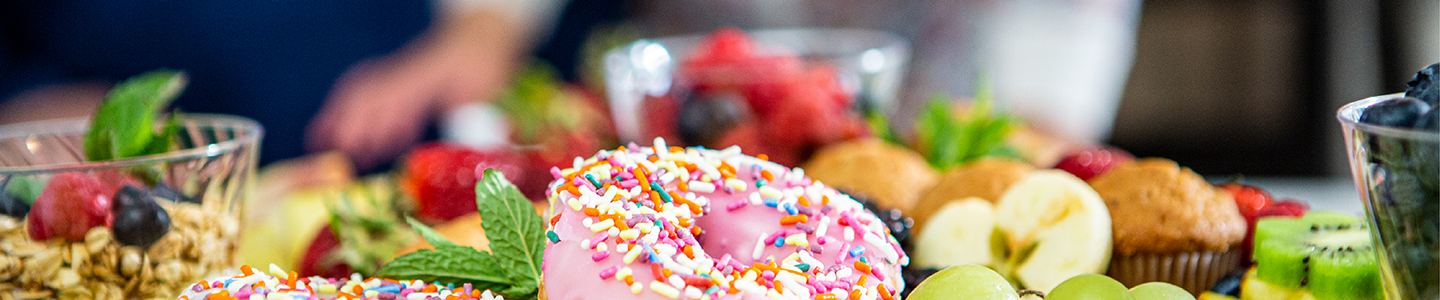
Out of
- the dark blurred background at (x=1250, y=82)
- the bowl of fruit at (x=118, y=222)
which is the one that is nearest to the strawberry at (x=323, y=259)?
the bowl of fruit at (x=118, y=222)

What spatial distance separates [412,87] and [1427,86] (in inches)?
74.4

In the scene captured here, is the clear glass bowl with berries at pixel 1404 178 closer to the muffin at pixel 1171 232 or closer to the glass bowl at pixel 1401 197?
the glass bowl at pixel 1401 197

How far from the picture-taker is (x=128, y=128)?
0.78 meters

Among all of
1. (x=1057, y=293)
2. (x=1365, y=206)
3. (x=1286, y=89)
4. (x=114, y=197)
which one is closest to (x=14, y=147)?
(x=114, y=197)

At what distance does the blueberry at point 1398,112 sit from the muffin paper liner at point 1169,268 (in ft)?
0.73

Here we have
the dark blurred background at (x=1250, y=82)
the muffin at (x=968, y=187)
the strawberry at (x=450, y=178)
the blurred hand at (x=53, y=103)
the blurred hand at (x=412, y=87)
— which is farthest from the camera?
the dark blurred background at (x=1250, y=82)

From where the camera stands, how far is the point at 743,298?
0.49 m

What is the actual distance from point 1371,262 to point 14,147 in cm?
87

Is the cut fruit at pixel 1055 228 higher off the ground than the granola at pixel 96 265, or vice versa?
the granola at pixel 96 265

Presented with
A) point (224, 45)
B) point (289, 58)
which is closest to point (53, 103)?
point (224, 45)

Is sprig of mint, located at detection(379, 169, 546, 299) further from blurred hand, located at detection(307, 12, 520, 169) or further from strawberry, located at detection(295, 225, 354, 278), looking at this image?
blurred hand, located at detection(307, 12, 520, 169)

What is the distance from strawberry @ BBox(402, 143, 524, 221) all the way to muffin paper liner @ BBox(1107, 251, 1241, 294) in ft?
1.68

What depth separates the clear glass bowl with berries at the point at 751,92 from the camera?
111 cm

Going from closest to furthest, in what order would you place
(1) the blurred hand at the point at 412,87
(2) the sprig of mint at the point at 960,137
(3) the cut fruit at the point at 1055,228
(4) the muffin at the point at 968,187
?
(3) the cut fruit at the point at 1055,228 → (4) the muffin at the point at 968,187 → (2) the sprig of mint at the point at 960,137 → (1) the blurred hand at the point at 412,87
